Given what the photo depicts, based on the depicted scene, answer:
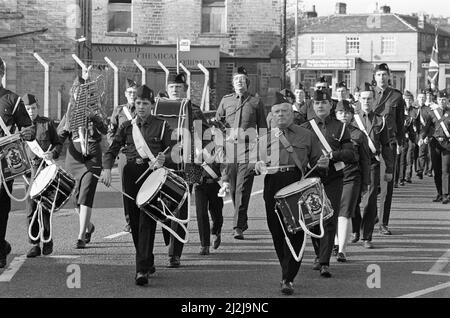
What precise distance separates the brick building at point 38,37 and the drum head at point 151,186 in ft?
86.7

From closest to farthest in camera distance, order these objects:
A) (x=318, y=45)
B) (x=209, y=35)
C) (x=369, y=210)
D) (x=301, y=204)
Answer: (x=301, y=204) → (x=369, y=210) → (x=209, y=35) → (x=318, y=45)

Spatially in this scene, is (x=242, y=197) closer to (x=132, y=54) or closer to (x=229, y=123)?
(x=229, y=123)

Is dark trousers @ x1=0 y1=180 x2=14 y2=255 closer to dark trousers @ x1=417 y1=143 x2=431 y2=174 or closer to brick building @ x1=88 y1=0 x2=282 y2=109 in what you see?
dark trousers @ x1=417 y1=143 x2=431 y2=174

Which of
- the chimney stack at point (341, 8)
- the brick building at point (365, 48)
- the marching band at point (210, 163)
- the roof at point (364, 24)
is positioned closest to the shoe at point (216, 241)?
the marching band at point (210, 163)

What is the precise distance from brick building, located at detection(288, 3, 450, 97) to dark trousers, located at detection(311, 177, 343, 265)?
231ft

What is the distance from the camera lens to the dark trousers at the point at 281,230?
29.2ft

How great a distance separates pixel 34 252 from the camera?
1087 cm

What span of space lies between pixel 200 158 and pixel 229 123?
2.05m

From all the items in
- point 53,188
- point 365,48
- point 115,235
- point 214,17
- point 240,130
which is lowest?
point 115,235

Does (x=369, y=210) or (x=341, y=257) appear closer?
(x=341, y=257)

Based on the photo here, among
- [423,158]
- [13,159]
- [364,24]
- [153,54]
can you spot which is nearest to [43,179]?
[13,159]

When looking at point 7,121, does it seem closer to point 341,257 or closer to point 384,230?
point 341,257

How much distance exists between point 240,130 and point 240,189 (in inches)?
30.5

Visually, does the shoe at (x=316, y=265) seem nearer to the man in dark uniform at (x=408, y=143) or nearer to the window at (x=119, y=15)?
the man in dark uniform at (x=408, y=143)
